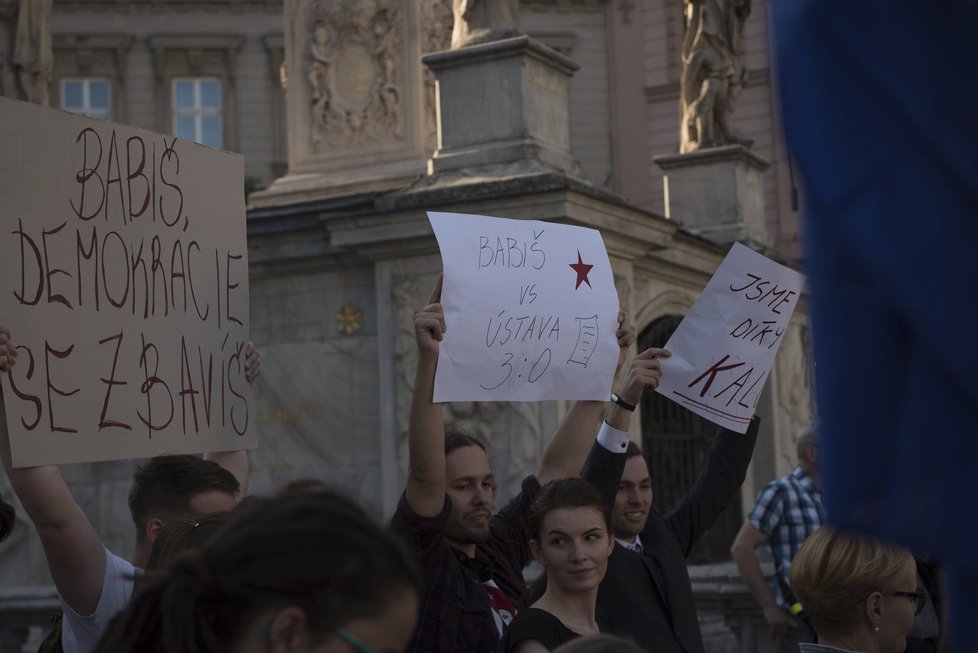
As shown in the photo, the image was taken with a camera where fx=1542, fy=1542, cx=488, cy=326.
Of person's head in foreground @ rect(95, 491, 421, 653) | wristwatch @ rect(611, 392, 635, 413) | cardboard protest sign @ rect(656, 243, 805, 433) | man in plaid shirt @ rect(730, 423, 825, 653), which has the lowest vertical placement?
man in plaid shirt @ rect(730, 423, 825, 653)

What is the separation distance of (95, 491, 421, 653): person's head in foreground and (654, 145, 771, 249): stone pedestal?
394 inches

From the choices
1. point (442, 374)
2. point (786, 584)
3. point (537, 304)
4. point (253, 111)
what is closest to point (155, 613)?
point (442, 374)

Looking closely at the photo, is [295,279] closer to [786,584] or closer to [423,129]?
[423,129]

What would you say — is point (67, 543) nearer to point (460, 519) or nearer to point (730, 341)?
point (460, 519)

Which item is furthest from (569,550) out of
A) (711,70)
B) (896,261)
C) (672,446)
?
(711,70)

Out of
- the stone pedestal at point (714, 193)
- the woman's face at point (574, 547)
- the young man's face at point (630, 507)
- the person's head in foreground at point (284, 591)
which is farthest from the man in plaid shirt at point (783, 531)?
the person's head in foreground at point (284, 591)

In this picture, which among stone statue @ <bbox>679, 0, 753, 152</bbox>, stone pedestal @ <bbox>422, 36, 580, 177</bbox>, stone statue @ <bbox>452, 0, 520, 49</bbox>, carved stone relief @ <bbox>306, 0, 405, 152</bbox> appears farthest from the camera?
stone statue @ <bbox>679, 0, 753, 152</bbox>

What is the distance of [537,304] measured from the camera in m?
4.88

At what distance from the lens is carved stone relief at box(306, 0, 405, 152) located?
10.7 m

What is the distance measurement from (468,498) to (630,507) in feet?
2.83

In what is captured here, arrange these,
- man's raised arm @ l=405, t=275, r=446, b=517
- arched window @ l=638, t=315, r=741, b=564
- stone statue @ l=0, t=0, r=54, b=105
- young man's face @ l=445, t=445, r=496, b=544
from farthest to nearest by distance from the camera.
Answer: arched window @ l=638, t=315, r=741, b=564
stone statue @ l=0, t=0, r=54, b=105
young man's face @ l=445, t=445, r=496, b=544
man's raised arm @ l=405, t=275, r=446, b=517

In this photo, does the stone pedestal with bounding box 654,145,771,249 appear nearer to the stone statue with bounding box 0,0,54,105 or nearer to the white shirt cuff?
the stone statue with bounding box 0,0,54,105

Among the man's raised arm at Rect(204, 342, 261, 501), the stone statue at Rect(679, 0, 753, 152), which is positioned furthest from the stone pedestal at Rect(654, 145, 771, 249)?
the man's raised arm at Rect(204, 342, 261, 501)

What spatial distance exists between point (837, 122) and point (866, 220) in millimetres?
119
